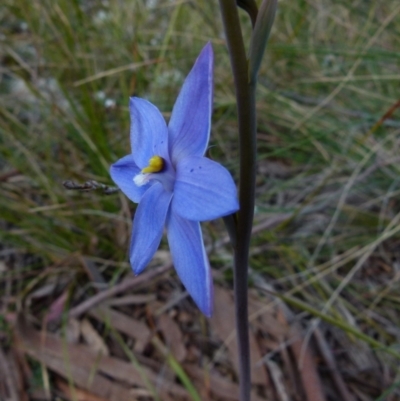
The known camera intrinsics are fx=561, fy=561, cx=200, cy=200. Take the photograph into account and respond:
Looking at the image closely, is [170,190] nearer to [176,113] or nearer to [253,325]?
[176,113]

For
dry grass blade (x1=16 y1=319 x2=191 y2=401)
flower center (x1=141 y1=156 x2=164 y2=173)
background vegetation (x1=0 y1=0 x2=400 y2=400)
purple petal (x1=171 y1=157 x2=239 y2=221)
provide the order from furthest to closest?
1. background vegetation (x1=0 y1=0 x2=400 y2=400)
2. dry grass blade (x1=16 y1=319 x2=191 y2=401)
3. flower center (x1=141 y1=156 x2=164 y2=173)
4. purple petal (x1=171 y1=157 x2=239 y2=221)

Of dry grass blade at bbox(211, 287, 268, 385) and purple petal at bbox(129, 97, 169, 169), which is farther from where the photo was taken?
dry grass blade at bbox(211, 287, 268, 385)

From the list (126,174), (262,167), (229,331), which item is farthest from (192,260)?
(262,167)

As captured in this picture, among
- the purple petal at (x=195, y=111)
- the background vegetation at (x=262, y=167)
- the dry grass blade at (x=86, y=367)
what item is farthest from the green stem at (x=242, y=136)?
the dry grass blade at (x=86, y=367)

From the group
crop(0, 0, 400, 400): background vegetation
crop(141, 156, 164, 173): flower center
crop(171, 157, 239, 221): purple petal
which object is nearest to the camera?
crop(171, 157, 239, 221): purple petal

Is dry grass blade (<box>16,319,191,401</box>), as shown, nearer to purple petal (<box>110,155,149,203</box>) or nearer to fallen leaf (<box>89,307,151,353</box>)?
fallen leaf (<box>89,307,151,353</box>)

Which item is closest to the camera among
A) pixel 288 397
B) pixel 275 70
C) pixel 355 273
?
pixel 288 397

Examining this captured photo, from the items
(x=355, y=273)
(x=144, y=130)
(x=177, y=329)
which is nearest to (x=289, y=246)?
(x=355, y=273)

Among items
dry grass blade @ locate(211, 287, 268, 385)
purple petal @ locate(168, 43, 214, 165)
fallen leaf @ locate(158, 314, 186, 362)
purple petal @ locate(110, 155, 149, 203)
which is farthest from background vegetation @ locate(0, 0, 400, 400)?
purple petal @ locate(168, 43, 214, 165)
